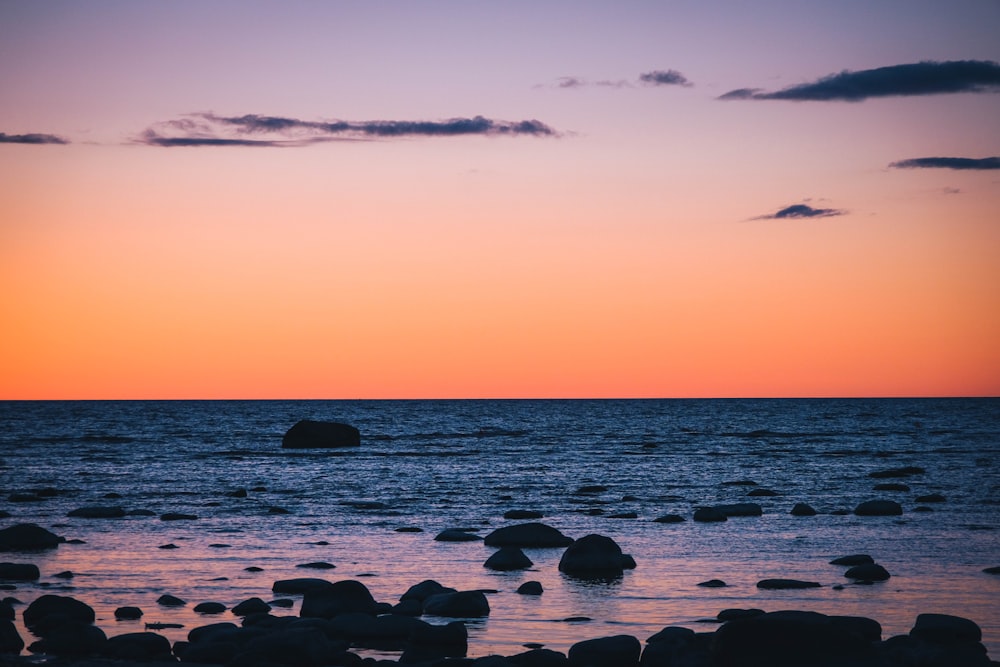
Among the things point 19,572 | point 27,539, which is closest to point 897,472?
point 27,539

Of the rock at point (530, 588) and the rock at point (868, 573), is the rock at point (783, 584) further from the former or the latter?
the rock at point (530, 588)

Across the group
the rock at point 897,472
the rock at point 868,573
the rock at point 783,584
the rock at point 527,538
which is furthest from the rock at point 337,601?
the rock at point 897,472

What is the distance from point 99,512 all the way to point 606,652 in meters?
25.6

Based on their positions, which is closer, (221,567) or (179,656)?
(179,656)

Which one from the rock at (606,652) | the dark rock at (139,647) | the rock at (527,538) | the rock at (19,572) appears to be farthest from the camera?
the rock at (527,538)

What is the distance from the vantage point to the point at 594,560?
79.0 feet

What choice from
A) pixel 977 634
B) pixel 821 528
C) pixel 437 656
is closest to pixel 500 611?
pixel 437 656

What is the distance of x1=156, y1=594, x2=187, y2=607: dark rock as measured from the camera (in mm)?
20250

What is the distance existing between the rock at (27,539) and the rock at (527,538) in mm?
11738

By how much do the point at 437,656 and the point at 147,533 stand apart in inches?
709

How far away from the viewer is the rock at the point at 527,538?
93.3 feet

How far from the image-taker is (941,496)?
132 ft

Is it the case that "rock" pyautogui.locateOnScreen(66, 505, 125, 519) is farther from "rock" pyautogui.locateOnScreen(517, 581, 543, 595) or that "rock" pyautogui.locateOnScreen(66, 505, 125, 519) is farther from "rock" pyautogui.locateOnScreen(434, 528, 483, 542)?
"rock" pyautogui.locateOnScreen(517, 581, 543, 595)

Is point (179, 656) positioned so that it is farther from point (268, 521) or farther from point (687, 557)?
point (268, 521)
